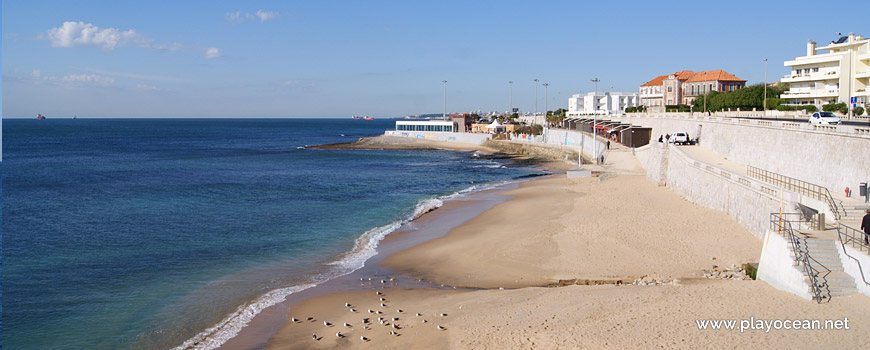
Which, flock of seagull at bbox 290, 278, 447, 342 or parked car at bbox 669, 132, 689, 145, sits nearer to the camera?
flock of seagull at bbox 290, 278, 447, 342

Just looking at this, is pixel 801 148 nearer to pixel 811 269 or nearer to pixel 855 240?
pixel 855 240

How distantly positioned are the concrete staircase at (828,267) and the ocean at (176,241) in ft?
45.4

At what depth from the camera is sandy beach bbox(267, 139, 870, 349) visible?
12.7 metres

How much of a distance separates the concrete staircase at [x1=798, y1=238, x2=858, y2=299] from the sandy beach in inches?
14.5

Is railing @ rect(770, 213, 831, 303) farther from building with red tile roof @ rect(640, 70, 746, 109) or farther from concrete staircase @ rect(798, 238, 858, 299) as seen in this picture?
building with red tile roof @ rect(640, 70, 746, 109)

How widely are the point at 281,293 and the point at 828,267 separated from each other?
48.8 ft

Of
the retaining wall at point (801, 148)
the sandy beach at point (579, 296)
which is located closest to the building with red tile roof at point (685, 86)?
the retaining wall at point (801, 148)

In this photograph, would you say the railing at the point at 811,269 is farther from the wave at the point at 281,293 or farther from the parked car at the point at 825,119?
the parked car at the point at 825,119

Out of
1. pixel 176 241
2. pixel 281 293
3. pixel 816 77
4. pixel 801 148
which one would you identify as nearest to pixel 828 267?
pixel 801 148

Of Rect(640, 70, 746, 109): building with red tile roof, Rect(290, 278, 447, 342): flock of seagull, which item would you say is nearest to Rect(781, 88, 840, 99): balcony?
Rect(640, 70, 746, 109): building with red tile roof

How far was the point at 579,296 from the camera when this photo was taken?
15859 millimetres

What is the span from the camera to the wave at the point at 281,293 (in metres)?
14.6

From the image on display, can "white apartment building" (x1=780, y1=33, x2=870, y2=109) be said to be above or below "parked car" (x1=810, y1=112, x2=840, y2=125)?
above

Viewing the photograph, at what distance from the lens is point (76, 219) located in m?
31.0
